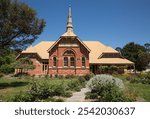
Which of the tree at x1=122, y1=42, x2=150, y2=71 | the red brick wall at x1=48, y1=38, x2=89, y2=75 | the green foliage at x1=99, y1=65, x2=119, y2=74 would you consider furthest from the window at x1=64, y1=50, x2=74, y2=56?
the tree at x1=122, y1=42, x2=150, y2=71

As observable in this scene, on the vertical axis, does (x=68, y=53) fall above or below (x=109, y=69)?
above

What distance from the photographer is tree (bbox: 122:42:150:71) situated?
7180 cm

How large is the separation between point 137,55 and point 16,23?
2153 inches

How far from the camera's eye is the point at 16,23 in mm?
28328

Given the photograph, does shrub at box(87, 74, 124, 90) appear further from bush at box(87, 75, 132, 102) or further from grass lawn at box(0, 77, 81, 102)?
grass lawn at box(0, 77, 81, 102)

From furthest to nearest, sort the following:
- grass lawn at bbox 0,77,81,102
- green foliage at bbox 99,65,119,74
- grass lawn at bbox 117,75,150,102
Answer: green foliage at bbox 99,65,119,74, grass lawn at bbox 0,77,81,102, grass lawn at bbox 117,75,150,102

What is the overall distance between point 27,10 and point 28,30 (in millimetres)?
2568

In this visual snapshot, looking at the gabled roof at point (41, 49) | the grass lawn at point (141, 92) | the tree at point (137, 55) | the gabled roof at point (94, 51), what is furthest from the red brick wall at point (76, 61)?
the tree at point (137, 55)

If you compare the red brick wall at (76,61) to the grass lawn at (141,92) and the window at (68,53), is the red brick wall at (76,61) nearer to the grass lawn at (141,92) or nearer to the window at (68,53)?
the window at (68,53)

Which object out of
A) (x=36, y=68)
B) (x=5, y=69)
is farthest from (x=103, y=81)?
(x=5, y=69)

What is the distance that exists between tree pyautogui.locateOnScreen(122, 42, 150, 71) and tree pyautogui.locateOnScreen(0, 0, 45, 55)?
156 ft

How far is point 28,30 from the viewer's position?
2972 centimetres

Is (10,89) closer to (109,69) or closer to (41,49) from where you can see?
(109,69)

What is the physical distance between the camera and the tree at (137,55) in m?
71.8
